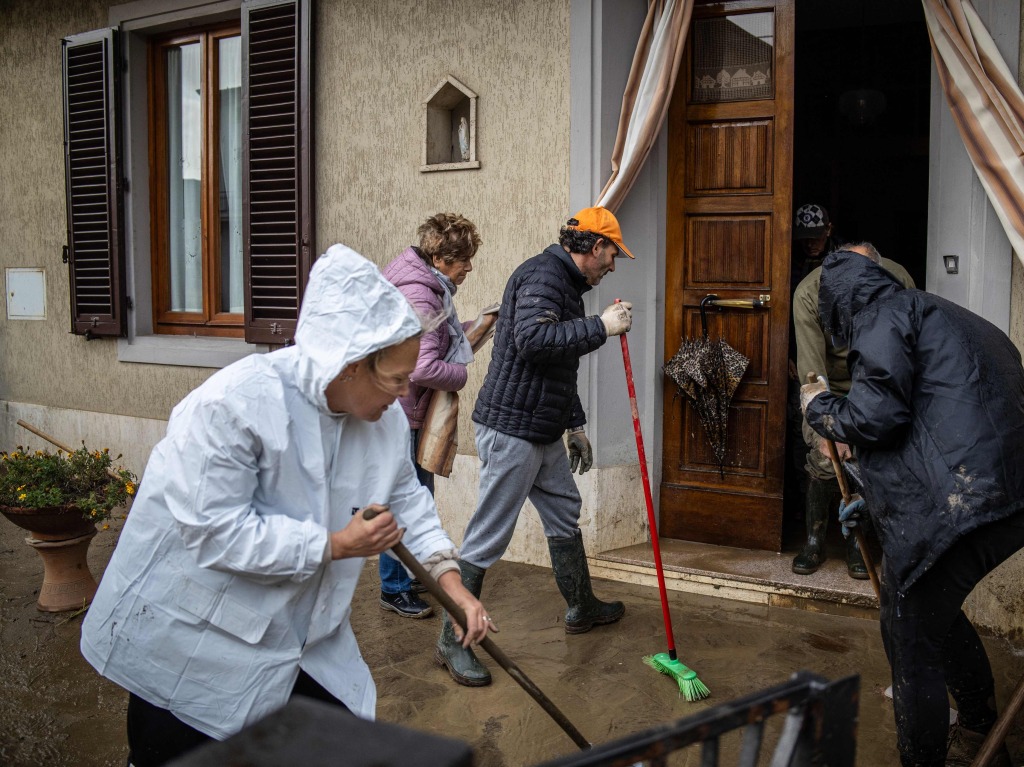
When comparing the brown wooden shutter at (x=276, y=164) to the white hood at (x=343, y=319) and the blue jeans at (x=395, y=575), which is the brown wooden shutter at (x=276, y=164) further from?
the white hood at (x=343, y=319)

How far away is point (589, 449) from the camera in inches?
187

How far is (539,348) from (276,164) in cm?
323

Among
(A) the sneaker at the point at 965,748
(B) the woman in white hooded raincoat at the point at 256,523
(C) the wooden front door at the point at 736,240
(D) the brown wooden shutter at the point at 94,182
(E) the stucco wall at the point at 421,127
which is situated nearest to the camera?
(B) the woman in white hooded raincoat at the point at 256,523

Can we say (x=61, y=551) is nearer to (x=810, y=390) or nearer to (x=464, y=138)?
(x=464, y=138)

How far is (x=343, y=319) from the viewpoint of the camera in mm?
2070

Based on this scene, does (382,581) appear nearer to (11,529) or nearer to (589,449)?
(589,449)

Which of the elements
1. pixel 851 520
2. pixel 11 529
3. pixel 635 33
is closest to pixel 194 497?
pixel 851 520

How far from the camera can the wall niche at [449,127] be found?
563 cm

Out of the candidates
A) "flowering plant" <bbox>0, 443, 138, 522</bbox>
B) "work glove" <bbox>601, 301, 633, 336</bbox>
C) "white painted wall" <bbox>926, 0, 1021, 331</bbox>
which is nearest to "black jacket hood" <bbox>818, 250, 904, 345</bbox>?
"work glove" <bbox>601, 301, 633, 336</bbox>

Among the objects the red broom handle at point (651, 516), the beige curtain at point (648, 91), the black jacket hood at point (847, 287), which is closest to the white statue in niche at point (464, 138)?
the beige curtain at point (648, 91)

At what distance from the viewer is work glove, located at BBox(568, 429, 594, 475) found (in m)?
4.70

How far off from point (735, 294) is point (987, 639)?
2.10 m

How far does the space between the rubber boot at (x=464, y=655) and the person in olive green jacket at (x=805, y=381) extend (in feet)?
5.92

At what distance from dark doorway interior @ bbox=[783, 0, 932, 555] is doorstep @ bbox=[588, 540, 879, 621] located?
11.0 ft
